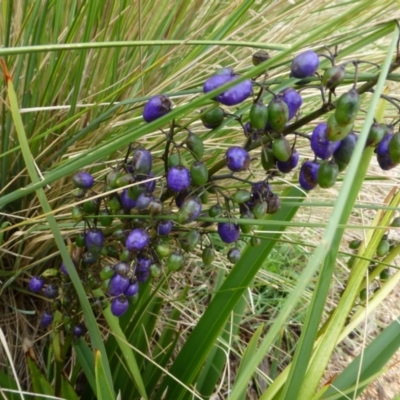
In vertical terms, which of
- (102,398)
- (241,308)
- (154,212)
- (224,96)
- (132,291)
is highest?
(224,96)

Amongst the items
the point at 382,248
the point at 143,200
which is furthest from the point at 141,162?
the point at 382,248

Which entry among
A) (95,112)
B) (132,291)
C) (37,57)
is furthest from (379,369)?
(37,57)

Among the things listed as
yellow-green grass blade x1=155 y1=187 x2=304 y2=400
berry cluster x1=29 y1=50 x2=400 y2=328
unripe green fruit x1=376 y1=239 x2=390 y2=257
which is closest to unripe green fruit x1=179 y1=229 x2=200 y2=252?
berry cluster x1=29 y1=50 x2=400 y2=328

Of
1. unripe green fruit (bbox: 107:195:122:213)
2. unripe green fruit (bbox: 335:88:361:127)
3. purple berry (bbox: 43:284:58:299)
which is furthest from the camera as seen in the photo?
purple berry (bbox: 43:284:58:299)

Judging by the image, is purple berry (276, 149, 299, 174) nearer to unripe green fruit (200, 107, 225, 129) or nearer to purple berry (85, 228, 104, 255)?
unripe green fruit (200, 107, 225, 129)

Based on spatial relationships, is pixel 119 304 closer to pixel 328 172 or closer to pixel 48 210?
pixel 48 210

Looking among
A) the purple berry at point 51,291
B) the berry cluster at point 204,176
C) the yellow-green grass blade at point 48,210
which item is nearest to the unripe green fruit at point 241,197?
the berry cluster at point 204,176

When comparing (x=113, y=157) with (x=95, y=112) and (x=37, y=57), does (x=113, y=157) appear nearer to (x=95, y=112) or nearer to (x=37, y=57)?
(x=95, y=112)
